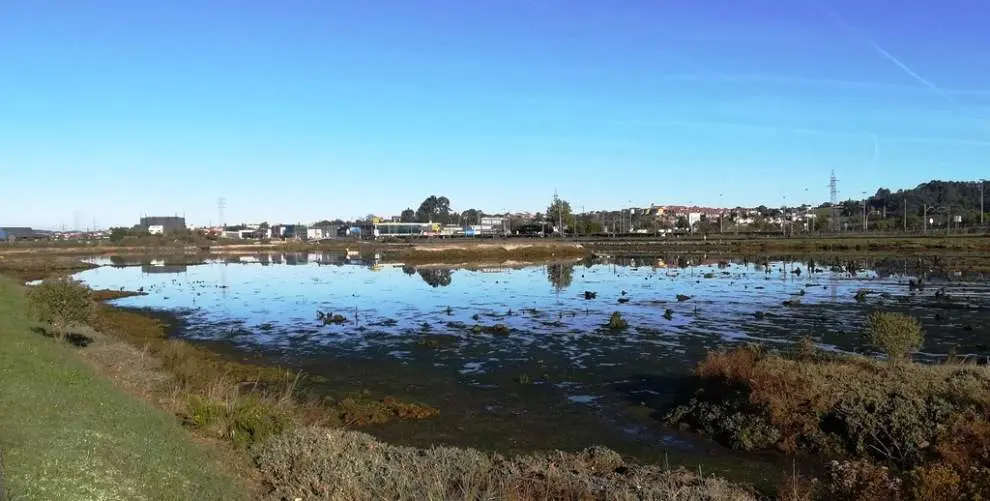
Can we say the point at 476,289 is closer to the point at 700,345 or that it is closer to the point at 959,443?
the point at 700,345

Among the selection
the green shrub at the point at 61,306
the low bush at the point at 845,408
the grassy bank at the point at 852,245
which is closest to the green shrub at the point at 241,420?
the low bush at the point at 845,408

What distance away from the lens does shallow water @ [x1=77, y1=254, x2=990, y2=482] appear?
17.9 m

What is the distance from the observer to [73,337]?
24734mm

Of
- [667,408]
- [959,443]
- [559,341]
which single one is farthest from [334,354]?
[959,443]

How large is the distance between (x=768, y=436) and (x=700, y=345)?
12440 millimetres

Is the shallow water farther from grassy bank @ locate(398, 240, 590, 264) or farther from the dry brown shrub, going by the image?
grassy bank @ locate(398, 240, 590, 264)

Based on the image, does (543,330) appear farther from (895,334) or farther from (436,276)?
(436,276)

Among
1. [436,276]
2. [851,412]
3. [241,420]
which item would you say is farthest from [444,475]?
[436,276]

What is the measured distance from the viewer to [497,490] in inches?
414

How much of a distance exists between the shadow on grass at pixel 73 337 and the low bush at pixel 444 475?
15478 mm

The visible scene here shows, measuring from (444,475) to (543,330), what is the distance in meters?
21.2

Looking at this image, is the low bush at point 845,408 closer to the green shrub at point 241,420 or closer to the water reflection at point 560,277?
the green shrub at point 241,420

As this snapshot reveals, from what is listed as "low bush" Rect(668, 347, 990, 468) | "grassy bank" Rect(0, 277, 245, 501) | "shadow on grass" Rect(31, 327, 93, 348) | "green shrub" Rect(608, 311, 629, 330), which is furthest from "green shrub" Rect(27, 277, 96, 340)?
"green shrub" Rect(608, 311, 629, 330)

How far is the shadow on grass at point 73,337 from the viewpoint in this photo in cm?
2358
